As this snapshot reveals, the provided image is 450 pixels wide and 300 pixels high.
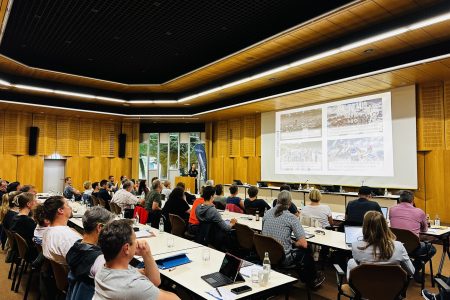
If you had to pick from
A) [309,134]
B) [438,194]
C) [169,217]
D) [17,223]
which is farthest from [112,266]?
[309,134]

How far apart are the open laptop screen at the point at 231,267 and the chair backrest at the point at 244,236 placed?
6.26 feet

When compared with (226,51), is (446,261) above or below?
below

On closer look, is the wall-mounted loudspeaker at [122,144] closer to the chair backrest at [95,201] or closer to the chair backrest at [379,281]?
the chair backrest at [95,201]

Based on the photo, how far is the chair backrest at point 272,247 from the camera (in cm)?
394

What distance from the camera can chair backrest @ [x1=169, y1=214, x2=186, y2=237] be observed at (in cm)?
555

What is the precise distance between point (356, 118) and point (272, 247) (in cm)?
736

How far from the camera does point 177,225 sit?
5.64 meters

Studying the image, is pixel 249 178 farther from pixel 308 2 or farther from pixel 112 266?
pixel 112 266

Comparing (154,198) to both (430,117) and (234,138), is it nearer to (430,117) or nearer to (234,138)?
(430,117)

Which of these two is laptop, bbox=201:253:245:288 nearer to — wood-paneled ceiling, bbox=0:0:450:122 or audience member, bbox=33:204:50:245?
audience member, bbox=33:204:50:245

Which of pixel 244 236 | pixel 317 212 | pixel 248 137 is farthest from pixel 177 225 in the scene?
pixel 248 137

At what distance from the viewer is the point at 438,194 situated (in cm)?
873

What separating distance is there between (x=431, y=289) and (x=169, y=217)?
431cm

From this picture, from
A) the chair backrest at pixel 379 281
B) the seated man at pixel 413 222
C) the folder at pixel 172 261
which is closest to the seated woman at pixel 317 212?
the seated man at pixel 413 222
